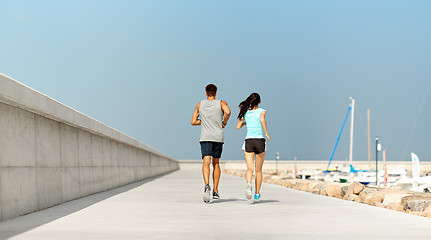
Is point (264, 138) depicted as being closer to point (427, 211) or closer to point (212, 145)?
point (212, 145)

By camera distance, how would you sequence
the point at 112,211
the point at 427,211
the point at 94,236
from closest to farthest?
A: the point at 94,236 → the point at 112,211 → the point at 427,211

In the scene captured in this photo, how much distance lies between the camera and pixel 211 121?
35.7 ft

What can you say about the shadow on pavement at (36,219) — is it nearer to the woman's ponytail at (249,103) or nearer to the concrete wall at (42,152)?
the concrete wall at (42,152)

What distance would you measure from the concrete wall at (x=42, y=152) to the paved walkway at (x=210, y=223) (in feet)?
1.08

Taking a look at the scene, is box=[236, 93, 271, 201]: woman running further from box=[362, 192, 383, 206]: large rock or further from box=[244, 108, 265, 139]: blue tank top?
box=[362, 192, 383, 206]: large rock

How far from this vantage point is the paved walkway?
20.7 feet

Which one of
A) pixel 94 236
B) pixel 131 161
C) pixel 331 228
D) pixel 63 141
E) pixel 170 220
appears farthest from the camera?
pixel 131 161

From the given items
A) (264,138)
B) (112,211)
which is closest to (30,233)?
(112,211)

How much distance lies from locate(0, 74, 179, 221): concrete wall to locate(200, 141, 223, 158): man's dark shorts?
237 centimetres

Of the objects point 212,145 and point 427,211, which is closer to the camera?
point 427,211

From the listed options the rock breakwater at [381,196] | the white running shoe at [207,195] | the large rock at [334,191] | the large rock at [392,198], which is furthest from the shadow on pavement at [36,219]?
the large rock at [334,191]

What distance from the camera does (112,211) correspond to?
8.93 metres

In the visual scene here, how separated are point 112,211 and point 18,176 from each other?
1525 millimetres

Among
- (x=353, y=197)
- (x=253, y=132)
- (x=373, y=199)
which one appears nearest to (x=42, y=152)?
(x=253, y=132)
